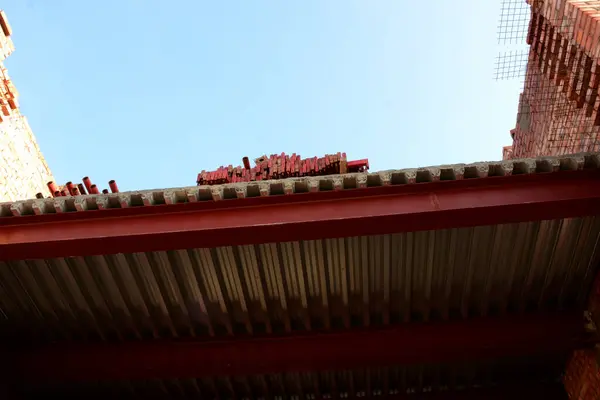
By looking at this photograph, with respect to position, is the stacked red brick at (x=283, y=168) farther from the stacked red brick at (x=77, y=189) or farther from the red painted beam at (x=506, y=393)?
the red painted beam at (x=506, y=393)

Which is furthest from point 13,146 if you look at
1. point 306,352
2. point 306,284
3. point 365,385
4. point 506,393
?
point 506,393

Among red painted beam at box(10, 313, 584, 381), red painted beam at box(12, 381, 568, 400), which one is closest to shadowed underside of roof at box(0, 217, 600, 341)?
red painted beam at box(10, 313, 584, 381)

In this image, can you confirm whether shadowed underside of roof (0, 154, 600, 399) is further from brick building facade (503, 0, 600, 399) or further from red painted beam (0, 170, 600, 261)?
brick building facade (503, 0, 600, 399)

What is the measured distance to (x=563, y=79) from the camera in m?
9.66

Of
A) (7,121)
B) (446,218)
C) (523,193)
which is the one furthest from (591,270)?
(7,121)

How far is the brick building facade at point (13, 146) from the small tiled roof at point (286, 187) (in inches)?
204

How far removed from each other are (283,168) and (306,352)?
6169 millimetres

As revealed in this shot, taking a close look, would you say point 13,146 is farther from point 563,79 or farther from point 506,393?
point 563,79

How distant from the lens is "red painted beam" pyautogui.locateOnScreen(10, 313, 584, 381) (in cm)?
772

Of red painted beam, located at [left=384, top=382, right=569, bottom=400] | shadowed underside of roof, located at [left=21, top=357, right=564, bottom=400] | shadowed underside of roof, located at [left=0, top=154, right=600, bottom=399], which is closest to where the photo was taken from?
shadowed underside of roof, located at [left=0, top=154, right=600, bottom=399]

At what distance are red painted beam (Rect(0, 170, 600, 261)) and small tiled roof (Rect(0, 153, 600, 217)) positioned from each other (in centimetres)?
8

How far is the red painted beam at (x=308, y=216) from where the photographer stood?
6215 millimetres

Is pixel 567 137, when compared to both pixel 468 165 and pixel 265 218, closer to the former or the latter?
pixel 468 165

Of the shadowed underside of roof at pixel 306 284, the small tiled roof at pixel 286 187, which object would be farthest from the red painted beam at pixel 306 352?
the small tiled roof at pixel 286 187
